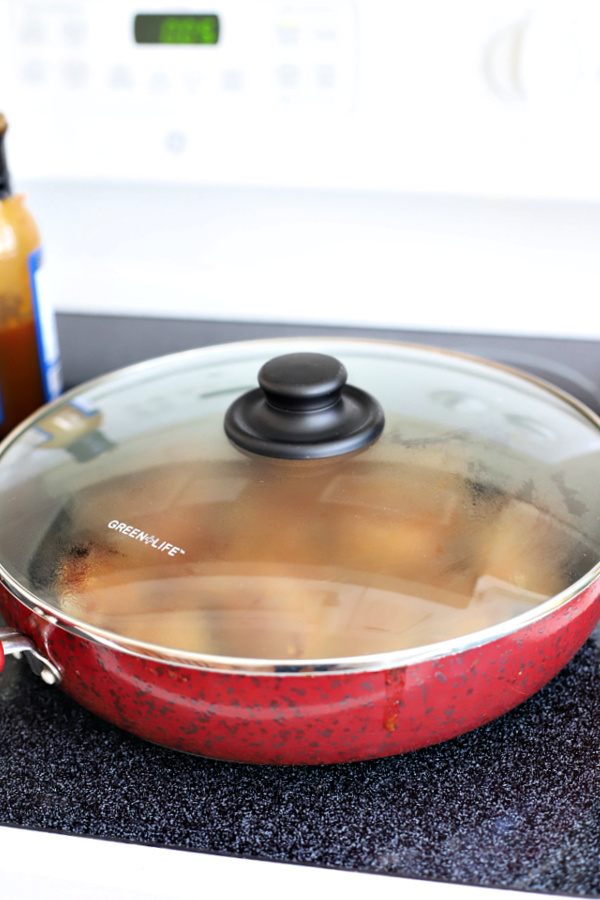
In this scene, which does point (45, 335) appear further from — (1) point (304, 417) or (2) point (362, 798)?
(2) point (362, 798)

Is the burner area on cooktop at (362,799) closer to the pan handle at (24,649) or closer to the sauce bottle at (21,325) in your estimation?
the pan handle at (24,649)

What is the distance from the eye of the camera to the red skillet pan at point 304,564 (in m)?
0.34

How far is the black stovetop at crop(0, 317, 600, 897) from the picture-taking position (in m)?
0.34

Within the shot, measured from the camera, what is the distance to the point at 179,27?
1.91 feet

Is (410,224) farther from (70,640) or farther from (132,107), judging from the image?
(70,640)

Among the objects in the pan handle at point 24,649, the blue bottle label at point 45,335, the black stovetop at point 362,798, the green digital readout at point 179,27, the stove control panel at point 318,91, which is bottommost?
the black stovetop at point 362,798

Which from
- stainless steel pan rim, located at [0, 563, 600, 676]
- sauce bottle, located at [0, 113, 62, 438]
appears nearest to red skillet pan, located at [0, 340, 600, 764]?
stainless steel pan rim, located at [0, 563, 600, 676]

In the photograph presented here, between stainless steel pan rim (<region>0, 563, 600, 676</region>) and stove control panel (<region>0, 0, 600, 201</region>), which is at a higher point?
stove control panel (<region>0, 0, 600, 201</region>)

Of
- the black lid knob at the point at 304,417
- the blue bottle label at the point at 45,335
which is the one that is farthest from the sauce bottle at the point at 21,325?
the black lid knob at the point at 304,417

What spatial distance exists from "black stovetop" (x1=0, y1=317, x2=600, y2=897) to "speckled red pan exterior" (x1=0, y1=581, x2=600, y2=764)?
2 cm

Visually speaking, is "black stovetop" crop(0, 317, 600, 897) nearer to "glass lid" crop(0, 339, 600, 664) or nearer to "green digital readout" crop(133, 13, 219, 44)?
"glass lid" crop(0, 339, 600, 664)

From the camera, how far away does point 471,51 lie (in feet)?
1.81

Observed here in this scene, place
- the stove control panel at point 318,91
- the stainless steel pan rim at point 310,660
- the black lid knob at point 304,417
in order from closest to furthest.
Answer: the stainless steel pan rim at point 310,660, the black lid knob at point 304,417, the stove control panel at point 318,91

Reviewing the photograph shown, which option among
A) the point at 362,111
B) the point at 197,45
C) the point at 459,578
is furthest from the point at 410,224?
the point at 459,578
